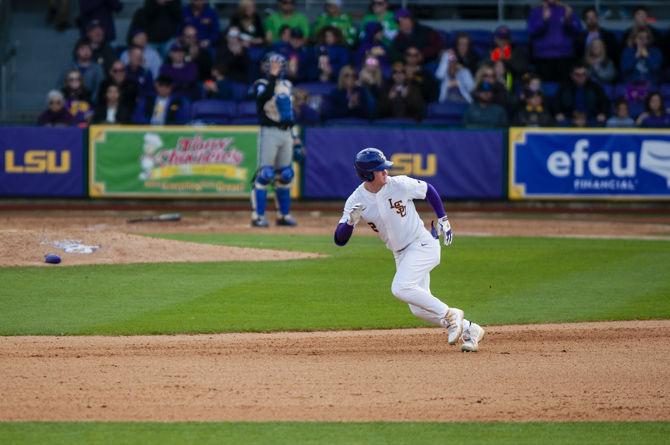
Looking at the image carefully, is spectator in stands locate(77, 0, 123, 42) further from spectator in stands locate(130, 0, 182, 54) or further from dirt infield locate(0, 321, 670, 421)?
dirt infield locate(0, 321, 670, 421)

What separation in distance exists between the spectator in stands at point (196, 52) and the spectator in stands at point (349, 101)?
2.61m

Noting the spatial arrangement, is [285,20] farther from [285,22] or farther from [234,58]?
[234,58]

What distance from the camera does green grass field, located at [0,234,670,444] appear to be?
7.73 metres

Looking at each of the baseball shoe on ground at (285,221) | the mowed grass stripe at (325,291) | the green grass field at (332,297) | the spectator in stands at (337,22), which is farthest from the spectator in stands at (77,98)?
the mowed grass stripe at (325,291)

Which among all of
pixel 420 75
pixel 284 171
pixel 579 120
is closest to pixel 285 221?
pixel 284 171

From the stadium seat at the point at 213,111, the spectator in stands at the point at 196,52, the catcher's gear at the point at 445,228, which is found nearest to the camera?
the catcher's gear at the point at 445,228

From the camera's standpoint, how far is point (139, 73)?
23.7m

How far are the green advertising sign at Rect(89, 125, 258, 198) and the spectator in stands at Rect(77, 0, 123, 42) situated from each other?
11.0 ft

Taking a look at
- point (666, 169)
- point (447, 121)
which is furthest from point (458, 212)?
point (666, 169)

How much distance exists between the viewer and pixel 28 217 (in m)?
21.4

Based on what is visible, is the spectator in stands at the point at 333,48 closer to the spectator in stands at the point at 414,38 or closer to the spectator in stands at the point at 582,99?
the spectator in stands at the point at 414,38

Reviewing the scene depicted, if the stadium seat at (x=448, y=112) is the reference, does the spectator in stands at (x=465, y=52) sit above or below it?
above

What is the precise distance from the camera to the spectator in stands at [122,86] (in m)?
23.2

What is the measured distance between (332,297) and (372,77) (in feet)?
33.7
